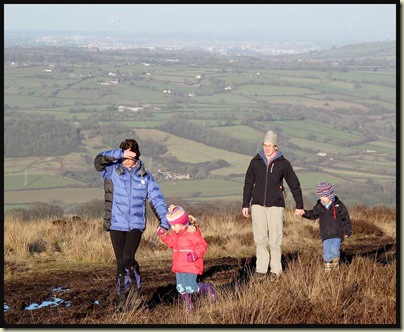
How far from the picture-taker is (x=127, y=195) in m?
7.76

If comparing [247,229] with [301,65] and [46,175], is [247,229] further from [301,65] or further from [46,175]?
[301,65]

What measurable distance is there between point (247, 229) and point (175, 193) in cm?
3443

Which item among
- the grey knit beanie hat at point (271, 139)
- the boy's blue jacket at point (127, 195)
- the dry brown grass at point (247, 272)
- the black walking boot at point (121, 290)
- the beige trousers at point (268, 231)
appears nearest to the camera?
the dry brown grass at point (247, 272)

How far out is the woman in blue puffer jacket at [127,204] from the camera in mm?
7762

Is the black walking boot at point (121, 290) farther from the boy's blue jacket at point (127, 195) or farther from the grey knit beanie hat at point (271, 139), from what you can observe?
the grey knit beanie hat at point (271, 139)

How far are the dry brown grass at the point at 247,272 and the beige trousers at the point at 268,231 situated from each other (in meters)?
0.32

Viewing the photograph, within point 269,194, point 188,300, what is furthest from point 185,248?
point 269,194

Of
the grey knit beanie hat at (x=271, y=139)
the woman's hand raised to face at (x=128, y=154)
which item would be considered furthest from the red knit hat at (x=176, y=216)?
the grey knit beanie hat at (x=271, y=139)

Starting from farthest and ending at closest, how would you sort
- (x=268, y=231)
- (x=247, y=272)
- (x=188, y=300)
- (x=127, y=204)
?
(x=247, y=272) < (x=268, y=231) < (x=127, y=204) < (x=188, y=300)

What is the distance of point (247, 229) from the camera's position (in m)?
14.8

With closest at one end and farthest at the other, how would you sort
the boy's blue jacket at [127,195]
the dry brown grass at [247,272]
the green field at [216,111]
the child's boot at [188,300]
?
the dry brown grass at [247,272]
the child's boot at [188,300]
the boy's blue jacket at [127,195]
the green field at [216,111]

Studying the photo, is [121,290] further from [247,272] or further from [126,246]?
[247,272]

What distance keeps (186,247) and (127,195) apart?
2.46ft

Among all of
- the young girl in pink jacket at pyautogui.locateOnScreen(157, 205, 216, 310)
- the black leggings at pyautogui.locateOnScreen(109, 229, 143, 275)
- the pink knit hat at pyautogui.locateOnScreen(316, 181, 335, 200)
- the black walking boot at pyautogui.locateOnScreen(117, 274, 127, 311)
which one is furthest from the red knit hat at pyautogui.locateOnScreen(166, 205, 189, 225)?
the pink knit hat at pyautogui.locateOnScreen(316, 181, 335, 200)
